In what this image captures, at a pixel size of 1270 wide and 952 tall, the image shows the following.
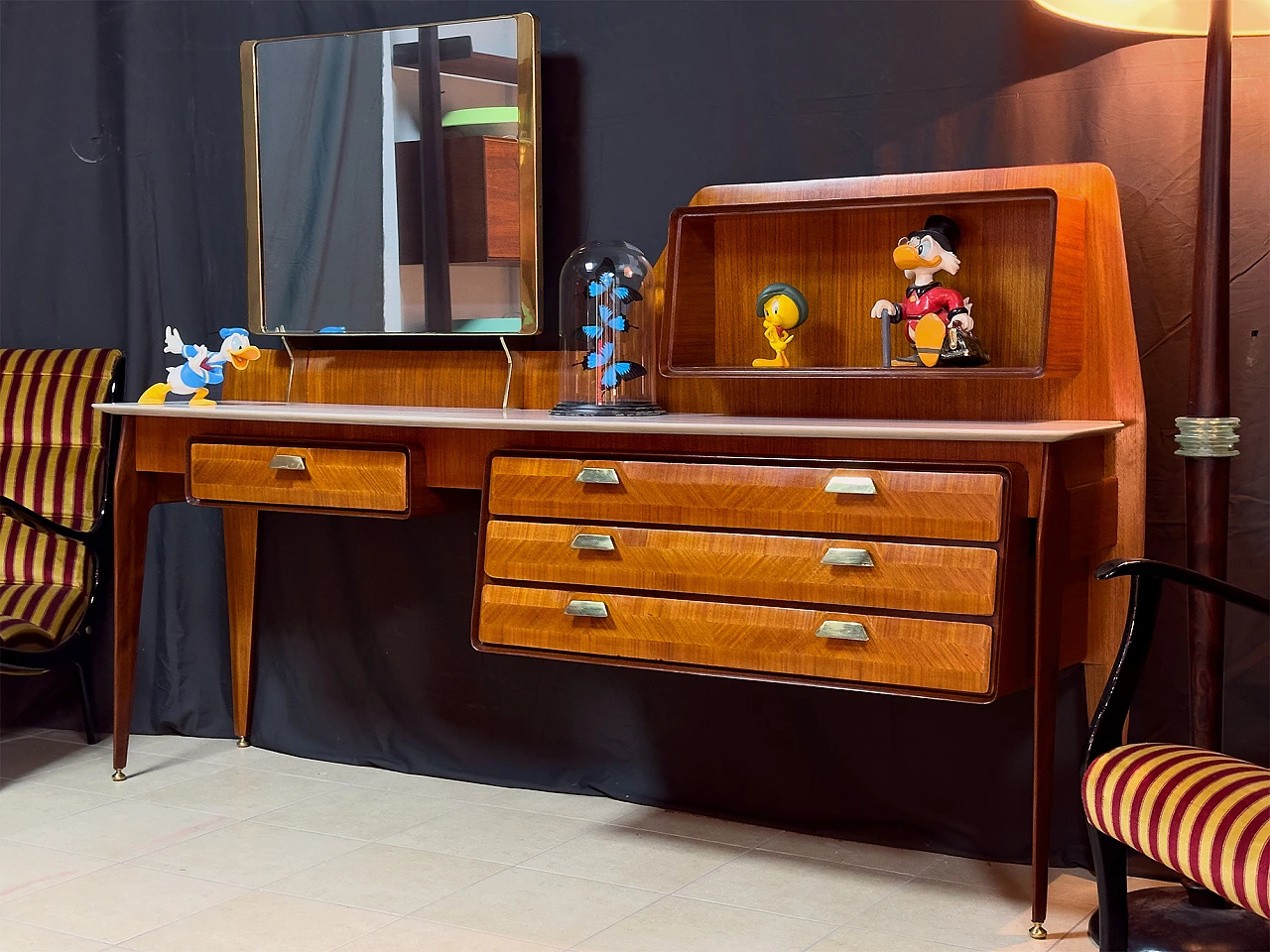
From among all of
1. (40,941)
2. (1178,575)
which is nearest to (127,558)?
(40,941)

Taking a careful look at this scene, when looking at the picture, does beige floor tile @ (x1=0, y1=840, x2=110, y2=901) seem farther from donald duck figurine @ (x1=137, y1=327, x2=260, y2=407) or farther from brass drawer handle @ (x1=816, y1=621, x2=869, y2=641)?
brass drawer handle @ (x1=816, y1=621, x2=869, y2=641)

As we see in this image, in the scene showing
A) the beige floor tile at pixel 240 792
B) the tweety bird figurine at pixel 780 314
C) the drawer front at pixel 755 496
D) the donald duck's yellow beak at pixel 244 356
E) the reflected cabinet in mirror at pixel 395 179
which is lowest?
the beige floor tile at pixel 240 792

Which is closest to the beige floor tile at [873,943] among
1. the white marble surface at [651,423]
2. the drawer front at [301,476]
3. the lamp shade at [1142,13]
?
the white marble surface at [651,423]

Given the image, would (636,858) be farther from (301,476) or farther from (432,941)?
(301,476)

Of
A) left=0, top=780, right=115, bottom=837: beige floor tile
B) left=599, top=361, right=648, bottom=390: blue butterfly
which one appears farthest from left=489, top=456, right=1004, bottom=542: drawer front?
left=0, top=780, right=115, bottom=837: beige floor tile

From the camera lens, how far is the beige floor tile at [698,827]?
276cm

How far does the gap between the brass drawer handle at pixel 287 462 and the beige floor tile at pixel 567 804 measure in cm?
87

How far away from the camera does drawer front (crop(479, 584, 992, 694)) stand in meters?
2.12

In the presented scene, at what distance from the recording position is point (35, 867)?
2.58 metres

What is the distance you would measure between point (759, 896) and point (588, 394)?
105cm

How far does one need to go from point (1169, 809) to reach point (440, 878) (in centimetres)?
136

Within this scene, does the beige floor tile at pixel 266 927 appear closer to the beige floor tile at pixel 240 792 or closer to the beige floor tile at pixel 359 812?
the beige floor tile at pixel 359 812

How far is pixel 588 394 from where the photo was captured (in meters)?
2.82

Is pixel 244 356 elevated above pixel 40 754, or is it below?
above
